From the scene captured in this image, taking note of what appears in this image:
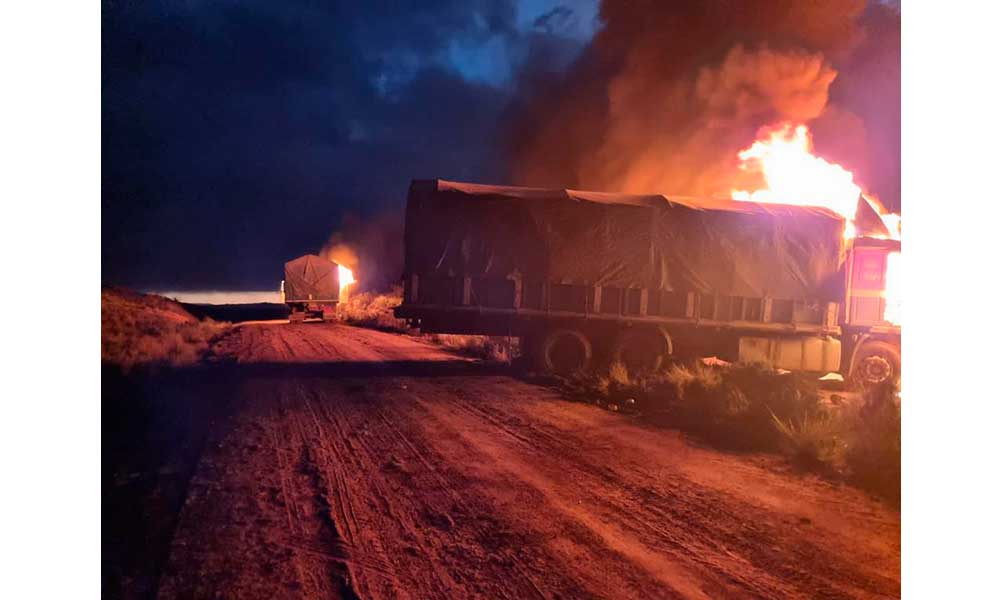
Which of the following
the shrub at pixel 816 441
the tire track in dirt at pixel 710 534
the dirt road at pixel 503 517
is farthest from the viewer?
the shrub at pixel 816 441

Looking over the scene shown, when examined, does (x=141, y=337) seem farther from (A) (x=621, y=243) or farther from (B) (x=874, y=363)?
(B) (x=874, y=363)

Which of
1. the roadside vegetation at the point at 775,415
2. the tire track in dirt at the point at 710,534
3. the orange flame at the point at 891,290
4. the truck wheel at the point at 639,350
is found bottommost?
the tire track in dirt at the point at 710,534

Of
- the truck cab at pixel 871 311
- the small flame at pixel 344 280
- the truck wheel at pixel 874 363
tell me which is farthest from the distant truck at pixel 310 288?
the truck wheel at pixel 874 363

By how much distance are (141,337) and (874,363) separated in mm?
18891

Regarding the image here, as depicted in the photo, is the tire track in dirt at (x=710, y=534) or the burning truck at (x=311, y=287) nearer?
the tire track in dirt at (x=710, y=534)

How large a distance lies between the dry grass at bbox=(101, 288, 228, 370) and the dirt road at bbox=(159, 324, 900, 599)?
14.2ft

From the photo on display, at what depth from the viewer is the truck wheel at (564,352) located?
38.7 feet

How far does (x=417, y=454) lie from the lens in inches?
223

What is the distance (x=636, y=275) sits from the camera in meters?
11.7

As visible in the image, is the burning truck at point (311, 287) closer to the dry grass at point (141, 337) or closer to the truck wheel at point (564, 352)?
the dry grass at point (141, 337)

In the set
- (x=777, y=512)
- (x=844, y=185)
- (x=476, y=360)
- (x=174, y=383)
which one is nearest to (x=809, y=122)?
(x=844, y=185)

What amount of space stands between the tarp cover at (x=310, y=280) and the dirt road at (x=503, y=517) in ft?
80.0

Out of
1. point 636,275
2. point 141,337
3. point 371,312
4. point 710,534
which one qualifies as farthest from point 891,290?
point 371,312

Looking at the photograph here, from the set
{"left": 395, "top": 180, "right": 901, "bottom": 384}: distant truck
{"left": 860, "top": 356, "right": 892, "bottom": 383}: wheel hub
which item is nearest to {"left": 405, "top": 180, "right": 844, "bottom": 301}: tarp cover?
{"left": 395, "top": 180, "right": 901, "bottom": 384}: distant truck
